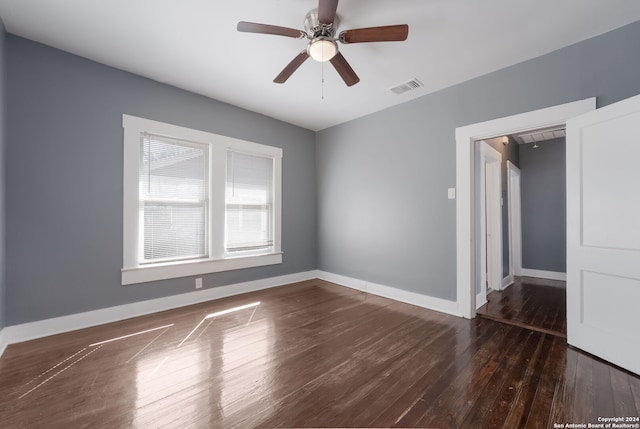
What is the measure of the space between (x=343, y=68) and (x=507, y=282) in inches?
182

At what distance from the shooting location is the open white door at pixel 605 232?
1.99 m

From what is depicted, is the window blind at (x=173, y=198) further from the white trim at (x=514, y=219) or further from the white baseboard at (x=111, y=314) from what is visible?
the white trim at (x=514, y=219)

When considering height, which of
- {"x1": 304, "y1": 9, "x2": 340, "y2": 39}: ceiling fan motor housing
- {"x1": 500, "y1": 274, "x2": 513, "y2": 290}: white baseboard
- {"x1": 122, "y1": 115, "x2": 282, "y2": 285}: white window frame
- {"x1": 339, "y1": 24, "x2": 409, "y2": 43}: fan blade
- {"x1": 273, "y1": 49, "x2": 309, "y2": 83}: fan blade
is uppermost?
{"x1": 304, "y1": 9, "x2": 340, "y2": 39}: ceiling fan motor housing

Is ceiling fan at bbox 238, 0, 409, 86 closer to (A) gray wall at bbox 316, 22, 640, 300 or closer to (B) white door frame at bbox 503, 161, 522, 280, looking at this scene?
(A) gray wall at bbox 316, 22, 640, 300

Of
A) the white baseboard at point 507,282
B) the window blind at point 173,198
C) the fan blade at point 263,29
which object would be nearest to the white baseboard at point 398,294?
the white baseboard at point 507,282

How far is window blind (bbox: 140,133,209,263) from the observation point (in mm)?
3193

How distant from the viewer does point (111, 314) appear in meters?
2.91

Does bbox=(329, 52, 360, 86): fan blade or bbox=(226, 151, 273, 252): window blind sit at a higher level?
bbox=(329, 52, 360, 86): fan blade

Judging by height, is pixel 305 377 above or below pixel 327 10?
below

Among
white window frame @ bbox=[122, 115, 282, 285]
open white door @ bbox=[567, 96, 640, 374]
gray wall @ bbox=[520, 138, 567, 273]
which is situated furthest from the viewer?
gray wall @ bbox=[520, 138, 567, 273]

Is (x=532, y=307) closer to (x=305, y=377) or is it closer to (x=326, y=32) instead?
(x=305, y=377)

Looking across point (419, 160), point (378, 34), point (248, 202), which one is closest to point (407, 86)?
point (419, 160)

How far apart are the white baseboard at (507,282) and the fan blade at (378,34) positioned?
13.8ft

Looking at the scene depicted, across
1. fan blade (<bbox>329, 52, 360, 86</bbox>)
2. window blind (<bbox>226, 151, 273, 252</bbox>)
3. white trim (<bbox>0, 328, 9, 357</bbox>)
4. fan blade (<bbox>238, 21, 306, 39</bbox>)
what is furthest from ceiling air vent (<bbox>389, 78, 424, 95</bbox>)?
white trim (<bbox>0, 328, 9, 357</bbox>)
